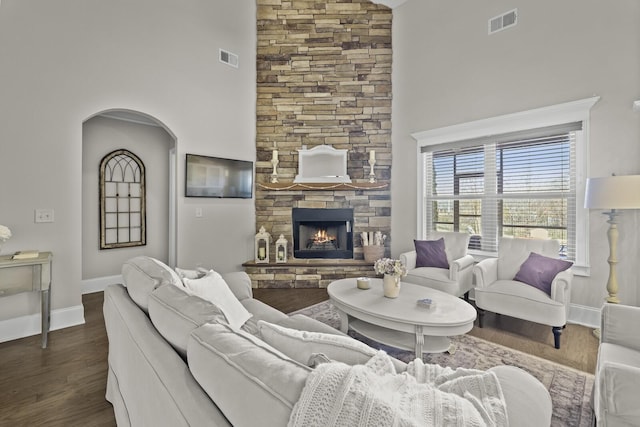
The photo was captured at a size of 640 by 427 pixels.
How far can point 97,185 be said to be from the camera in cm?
426

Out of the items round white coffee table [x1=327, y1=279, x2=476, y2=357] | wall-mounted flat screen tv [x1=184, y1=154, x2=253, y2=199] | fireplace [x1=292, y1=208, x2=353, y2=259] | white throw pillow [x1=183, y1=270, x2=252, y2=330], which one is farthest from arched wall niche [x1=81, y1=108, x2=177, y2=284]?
round white coffee table [x1=327, y1=279, x2=476, y2=357]

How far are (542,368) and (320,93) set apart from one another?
4.34 meters

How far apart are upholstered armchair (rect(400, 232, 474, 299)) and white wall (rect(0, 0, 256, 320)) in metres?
2.58

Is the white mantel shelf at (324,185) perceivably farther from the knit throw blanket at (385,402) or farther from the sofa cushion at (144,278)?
the knit throw blanket at (385,402)

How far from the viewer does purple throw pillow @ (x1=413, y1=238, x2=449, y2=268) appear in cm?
374

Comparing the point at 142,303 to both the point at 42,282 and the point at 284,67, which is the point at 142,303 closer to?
the point at 42,282

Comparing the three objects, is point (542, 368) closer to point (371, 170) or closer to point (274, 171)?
point (371, 170)

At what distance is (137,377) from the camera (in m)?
1.15

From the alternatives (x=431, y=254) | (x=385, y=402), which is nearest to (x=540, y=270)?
(x=431, y=254)

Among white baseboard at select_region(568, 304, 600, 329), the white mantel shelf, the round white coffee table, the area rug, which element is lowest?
the area rug

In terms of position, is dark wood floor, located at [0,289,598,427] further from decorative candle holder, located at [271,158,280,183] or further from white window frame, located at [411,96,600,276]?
decorative candle holder, located at [271,158,280,183]

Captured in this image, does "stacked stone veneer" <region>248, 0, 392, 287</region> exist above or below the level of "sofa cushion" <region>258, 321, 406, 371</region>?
above

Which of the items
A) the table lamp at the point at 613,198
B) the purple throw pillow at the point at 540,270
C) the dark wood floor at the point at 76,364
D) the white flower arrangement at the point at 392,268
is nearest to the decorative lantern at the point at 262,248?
the dark wood floor at the point at 76,364

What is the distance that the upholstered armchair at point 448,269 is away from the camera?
130 inches
